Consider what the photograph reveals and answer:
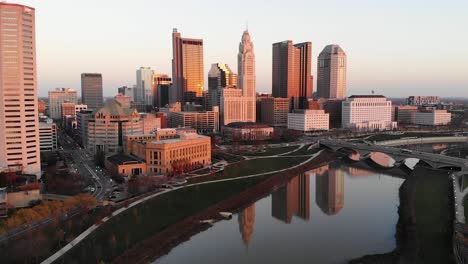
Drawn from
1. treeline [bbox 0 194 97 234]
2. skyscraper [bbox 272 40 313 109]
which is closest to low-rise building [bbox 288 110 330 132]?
skyscraper [bbox 272 40 313 109]

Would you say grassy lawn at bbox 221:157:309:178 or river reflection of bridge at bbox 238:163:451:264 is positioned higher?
grassy lawn at bbox 221:157:309:178

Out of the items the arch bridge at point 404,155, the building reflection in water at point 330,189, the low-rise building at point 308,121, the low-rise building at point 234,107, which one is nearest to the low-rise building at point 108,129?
the building reflection in water at point 330,189

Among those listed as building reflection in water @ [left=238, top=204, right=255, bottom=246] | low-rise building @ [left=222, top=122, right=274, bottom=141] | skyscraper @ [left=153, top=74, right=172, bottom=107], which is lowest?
building reflection in water @ [left=238, top=204, right=255, bottom=246]

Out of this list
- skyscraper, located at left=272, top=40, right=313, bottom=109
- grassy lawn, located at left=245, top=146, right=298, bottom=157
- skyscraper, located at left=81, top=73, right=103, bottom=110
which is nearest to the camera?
grassy lawn, located at left=245, top=146, right=298, bottom=157

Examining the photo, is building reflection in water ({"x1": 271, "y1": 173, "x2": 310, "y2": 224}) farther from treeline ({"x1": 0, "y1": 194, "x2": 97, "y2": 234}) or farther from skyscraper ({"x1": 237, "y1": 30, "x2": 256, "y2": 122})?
skyscraper ({"x1": 237, "y1": 30, "x2": 256, "y2": 122})

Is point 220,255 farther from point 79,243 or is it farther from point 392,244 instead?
point 392,244

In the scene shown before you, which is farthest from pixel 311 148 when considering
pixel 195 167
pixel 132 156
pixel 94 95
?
pixel 94 95

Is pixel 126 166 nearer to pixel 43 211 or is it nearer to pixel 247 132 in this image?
pixel 43 211
